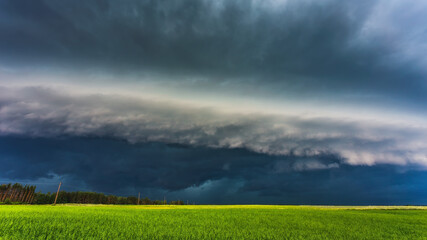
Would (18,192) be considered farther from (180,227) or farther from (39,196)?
(180,227)

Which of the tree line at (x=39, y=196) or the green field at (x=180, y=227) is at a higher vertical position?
the tree line at (x=39, y=196)

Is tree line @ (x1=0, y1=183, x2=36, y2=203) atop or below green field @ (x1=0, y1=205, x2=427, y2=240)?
atop

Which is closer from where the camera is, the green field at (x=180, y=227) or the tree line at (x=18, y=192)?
the green field at (x=180, y=227)

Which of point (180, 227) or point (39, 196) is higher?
point (39, 196)

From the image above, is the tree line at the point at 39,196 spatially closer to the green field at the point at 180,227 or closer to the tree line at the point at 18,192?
the tree line at the point at 18,192

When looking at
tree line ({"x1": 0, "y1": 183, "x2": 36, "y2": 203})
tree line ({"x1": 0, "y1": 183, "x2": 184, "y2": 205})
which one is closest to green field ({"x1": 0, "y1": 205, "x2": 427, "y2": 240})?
tree line ({"x1": 0, "y1": 183, "x2": 184, "y2": 205})

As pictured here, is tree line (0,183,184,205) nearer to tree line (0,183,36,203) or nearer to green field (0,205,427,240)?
tree line (0,183,36,203)

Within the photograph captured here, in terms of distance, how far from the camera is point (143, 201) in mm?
195875

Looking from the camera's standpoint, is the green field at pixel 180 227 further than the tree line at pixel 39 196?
No

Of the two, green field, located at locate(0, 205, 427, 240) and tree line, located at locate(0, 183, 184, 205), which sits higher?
tree line, located at locate(0, 183, 184, 205)

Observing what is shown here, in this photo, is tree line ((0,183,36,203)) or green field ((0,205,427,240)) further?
tree line ((0,183,36,203))

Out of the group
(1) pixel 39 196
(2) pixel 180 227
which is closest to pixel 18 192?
(1) pixel 39 196

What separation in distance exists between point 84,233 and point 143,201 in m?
194

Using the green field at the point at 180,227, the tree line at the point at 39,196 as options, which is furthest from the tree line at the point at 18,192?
the green field at the point at 180,227
